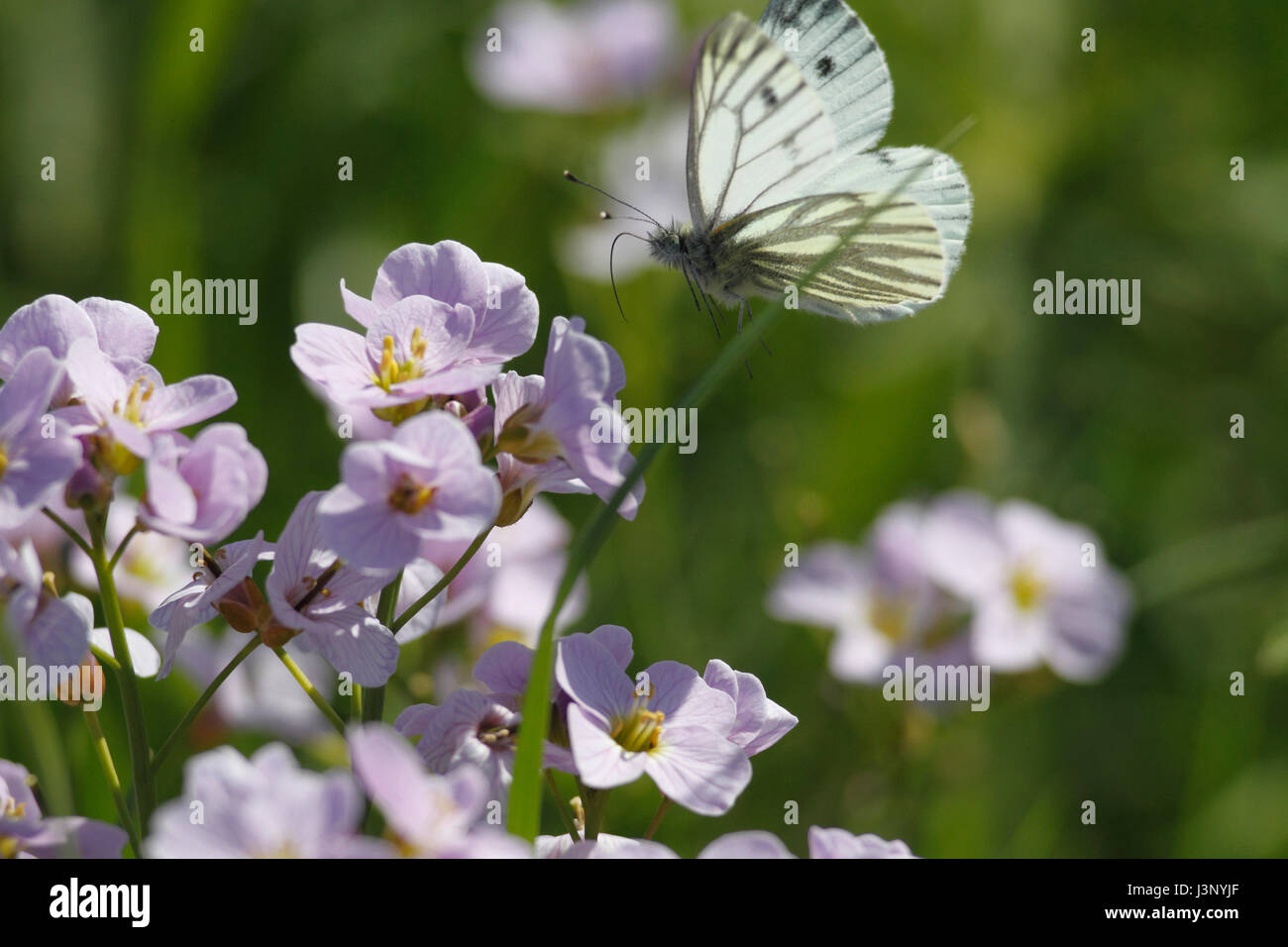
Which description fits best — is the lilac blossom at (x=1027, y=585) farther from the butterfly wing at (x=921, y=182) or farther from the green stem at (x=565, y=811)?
the green stem at (x=565, y=811)

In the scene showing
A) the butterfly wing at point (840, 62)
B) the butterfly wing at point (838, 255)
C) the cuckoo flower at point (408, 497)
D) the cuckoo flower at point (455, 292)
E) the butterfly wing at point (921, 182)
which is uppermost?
the butterfly wing at point (840, 62)

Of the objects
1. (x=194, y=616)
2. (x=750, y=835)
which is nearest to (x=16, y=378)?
(x=194, y=616)

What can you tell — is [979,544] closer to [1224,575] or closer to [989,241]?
[1224,575]

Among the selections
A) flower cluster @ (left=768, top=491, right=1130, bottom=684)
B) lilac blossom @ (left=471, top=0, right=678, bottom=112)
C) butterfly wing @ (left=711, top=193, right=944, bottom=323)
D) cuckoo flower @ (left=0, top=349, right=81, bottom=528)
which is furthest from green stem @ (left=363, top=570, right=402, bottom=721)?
lilac blossom @ (left=471, top=0, right=678, bottom=112)

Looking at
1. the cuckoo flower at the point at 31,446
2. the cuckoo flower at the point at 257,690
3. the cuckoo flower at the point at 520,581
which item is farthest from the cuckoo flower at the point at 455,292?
the cuckoo flower at the point at 257,690

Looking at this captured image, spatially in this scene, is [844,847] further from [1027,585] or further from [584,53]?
[584,53]

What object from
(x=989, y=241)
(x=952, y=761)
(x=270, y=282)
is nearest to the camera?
(x=952, y=761)

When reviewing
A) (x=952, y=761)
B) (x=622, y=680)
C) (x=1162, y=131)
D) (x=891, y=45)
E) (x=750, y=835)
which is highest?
(x=891, y=45)
